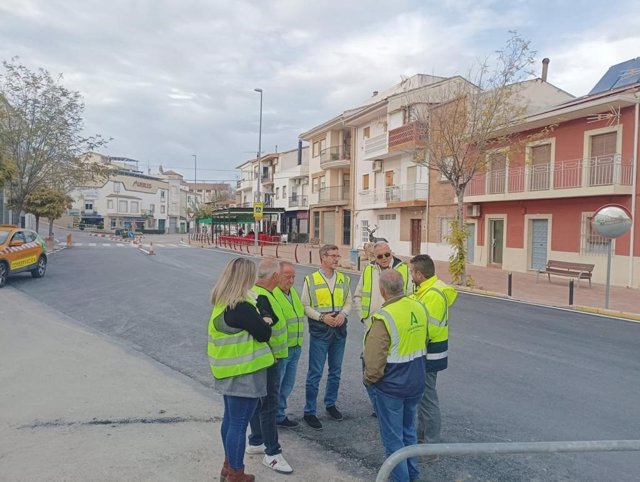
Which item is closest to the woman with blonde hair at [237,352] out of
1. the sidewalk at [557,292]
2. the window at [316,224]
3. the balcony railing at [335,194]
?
the sidewalk at [557,292]

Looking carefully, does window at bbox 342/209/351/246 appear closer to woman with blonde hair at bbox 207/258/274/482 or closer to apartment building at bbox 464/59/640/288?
apartment building at bbox 464/59/640/288

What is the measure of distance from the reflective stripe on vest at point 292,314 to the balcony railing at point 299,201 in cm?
4359

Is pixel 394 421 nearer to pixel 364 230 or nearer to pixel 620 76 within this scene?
pixel 620 76

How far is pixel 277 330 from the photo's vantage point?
3.66 m

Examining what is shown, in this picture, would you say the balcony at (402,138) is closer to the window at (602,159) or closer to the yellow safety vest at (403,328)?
the window at (602,159)

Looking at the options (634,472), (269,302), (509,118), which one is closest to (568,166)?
(509,118)

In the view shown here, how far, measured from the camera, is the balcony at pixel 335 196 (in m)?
38.3

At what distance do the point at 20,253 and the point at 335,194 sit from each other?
27.2 m

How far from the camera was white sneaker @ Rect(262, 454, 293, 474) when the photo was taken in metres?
3.56

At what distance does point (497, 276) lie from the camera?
19.1 metres

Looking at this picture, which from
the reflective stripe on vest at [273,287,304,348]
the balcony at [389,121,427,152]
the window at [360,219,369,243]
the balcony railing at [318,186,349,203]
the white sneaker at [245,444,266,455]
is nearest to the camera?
the white sneaker at [245,444,266,455]

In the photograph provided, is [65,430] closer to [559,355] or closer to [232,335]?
[232,335]

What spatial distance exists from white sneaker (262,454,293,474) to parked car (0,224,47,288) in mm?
12610

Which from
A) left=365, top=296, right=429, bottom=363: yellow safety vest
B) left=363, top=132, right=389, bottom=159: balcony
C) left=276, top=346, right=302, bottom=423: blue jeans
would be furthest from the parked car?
left=363, top=132, right=389, bottom=159: balcony
